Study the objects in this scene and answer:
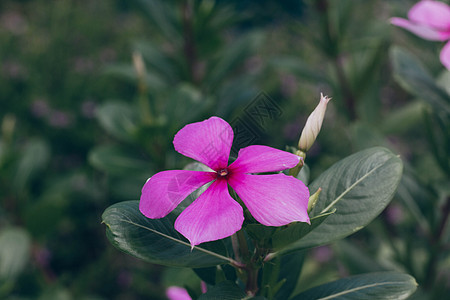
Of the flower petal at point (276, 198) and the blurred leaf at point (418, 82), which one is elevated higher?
the flower petal at point (276, 198)

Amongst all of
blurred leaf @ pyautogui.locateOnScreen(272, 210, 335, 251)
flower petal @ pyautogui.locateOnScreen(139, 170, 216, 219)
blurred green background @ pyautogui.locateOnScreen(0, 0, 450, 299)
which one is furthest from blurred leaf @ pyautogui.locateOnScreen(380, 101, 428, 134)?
flower petal @ pyautogui.locateOnScreen(139, 170, 216, 219)

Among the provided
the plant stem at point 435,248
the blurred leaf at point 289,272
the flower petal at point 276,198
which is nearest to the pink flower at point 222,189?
the flower petal at point 276,198

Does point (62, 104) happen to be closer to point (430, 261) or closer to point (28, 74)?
point (28, 74)

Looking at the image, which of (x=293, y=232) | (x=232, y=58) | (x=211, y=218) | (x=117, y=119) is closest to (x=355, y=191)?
(x=293, y=232)

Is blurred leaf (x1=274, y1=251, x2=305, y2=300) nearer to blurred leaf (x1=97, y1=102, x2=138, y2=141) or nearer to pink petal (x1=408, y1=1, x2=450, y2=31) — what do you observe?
pink petal (x1=408, y1=1, x2=450, y2=31)

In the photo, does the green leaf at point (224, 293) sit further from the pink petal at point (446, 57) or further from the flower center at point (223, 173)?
the pink petal at point (446, 57)

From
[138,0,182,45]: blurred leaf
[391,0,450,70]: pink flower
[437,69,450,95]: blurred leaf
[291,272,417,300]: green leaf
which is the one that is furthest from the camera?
[138,0,182,45]: blurred leaf
